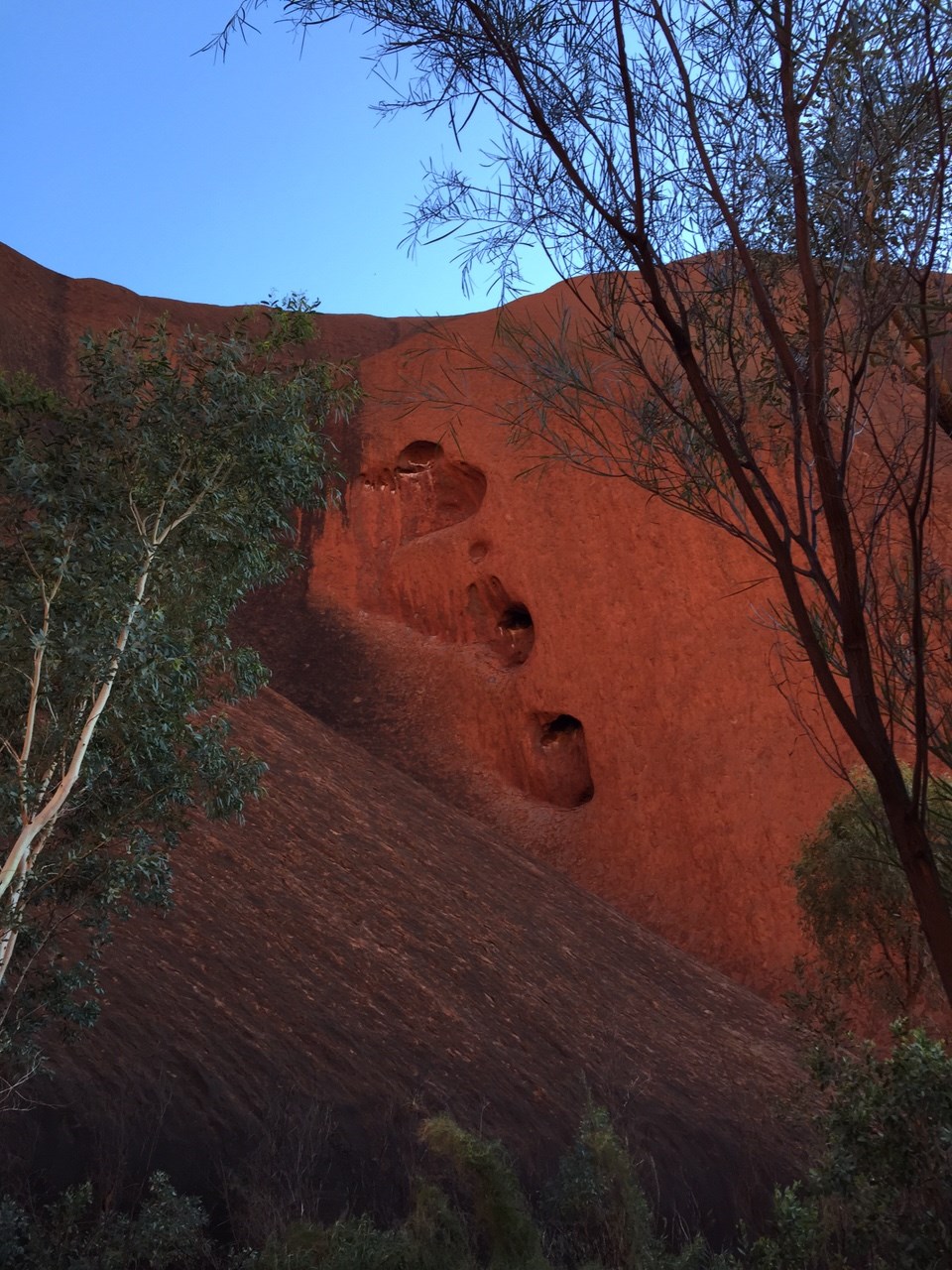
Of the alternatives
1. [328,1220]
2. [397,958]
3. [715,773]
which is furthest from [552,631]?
[328,1220]

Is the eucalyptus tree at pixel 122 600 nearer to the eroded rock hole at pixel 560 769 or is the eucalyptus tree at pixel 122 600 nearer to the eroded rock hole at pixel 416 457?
the eroded rock hole at pixel 560 769

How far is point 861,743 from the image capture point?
414cm

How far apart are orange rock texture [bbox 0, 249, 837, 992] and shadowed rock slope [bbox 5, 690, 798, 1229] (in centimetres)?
276

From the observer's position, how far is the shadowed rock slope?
26.2 feet

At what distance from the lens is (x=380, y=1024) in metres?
10.5

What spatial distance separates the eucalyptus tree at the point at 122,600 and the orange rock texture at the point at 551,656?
35.6ft

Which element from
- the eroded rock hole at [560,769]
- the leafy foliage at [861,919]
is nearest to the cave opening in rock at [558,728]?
the eroded rock hole at [560,769]

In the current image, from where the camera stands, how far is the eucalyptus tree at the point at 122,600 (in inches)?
236

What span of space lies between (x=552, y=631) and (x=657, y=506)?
9.73 ft

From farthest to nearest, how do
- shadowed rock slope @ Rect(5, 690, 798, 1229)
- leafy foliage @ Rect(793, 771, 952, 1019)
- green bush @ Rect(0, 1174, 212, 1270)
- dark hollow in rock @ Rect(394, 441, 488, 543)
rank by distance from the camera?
1. dark hollow in rock @ Rect(394, 441, 488, 543)
2. leafy foliage @ Rect(793, 771, 952, 1019)
3. shadowed rock slope @ Rect(5, 690, 798, 1229)
4. green bush @ Rect(0, 1174, 212, 1270)

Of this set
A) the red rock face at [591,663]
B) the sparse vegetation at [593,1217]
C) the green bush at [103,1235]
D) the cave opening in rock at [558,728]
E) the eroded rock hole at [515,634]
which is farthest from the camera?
the eroded rock hole at [515,634]

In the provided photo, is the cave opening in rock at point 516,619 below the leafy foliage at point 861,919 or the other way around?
the other way around

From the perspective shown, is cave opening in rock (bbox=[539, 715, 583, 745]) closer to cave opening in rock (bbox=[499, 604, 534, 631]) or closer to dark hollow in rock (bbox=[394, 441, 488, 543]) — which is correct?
cave opening in rock (bbox=[499, 604, 534, 631])

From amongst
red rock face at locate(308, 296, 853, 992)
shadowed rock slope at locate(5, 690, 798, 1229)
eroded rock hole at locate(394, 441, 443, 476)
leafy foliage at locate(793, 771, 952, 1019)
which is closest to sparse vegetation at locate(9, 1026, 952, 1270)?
shadowed rock slope at locate(5, 690, 798, 1229)
